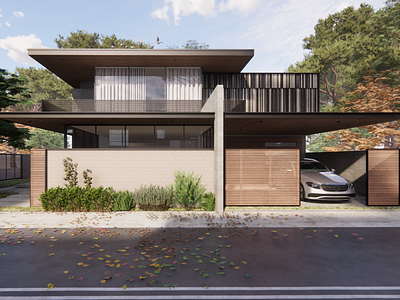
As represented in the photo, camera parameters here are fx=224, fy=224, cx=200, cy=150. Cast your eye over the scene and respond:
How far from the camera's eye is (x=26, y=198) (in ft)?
36.6

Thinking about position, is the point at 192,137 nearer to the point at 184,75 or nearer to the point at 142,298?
the point at 184,75

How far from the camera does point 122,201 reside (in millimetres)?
8805

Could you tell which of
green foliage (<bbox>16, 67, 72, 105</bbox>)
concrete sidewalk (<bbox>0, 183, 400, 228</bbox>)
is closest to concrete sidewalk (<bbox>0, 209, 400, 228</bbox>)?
concrete sidewalk (<bbox>0, 183, 400, 228</bbox>)

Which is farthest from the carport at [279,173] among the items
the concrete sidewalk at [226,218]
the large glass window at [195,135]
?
the large glass window at [195,135]

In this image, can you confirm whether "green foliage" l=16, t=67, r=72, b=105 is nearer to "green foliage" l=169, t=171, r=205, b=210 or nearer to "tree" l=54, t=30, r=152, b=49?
"tree" l=54, t=30, r=152, b=49

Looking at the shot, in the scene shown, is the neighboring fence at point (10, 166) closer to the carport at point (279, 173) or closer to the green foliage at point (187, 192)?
the green foliage at point (187, 192)

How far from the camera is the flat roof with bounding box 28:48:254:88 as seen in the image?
1302 cm

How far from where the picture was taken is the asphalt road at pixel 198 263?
3580 millimetres

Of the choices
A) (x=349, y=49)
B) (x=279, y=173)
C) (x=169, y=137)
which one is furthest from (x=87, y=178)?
(x=349, y=49)

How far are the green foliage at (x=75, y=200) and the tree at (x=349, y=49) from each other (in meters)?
26.8

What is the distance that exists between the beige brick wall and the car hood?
439 centimetres

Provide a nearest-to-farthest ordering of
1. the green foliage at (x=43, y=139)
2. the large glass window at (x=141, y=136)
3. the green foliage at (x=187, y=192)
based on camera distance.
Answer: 1. the green foliage at (x=187, y=192)
2. the large glass window at (x=141, y=136)
3. the green foliage at (x=43, y=139)

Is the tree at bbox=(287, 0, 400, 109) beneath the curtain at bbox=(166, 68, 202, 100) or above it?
above

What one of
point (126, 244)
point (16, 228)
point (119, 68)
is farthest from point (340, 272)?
point (119, 68)
